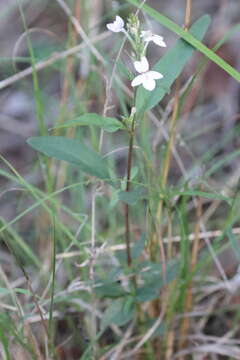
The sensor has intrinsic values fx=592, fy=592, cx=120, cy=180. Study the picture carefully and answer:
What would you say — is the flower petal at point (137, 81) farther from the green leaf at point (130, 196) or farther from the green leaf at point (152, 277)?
the green leaf at point (152, 277)

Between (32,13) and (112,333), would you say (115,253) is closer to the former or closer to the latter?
(112,333)

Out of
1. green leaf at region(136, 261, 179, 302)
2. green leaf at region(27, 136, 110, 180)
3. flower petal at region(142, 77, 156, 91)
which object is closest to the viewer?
flower petal at region(142, 77, 156, 91)

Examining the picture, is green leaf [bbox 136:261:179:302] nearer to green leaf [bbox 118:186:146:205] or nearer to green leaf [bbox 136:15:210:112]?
green leaf [bbox 118:186:146:205]

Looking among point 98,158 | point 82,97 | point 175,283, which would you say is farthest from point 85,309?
point 82,97

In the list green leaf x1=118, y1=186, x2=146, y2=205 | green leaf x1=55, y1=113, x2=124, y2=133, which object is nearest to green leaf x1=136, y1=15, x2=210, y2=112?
green leaf x1=55, y1=113, x2=124, y2=133

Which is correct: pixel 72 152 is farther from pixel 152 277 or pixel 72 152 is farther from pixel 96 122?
pixel 152 277

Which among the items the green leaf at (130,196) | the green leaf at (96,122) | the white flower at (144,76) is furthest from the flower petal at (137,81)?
the green leaf at (130,196)
